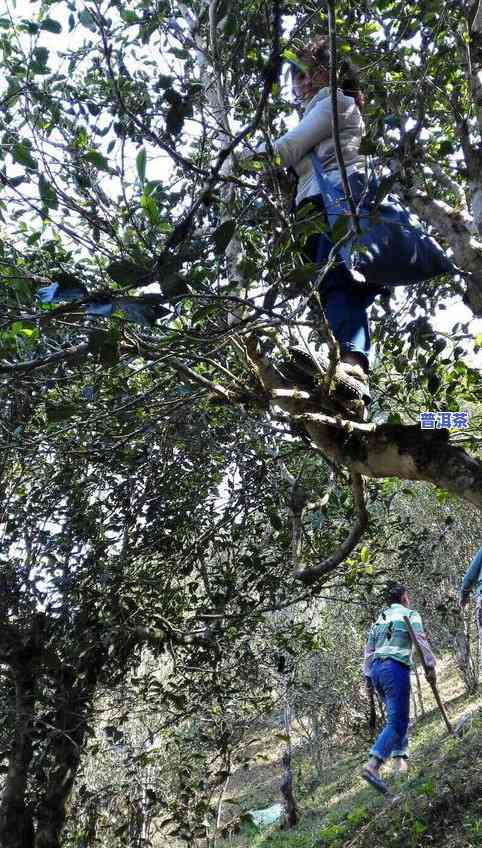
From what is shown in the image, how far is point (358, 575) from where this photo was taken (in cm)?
489

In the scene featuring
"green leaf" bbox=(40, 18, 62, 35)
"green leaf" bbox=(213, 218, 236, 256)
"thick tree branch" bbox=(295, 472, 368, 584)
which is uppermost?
"green leaf" bbox=(40, 18, 62, 35)

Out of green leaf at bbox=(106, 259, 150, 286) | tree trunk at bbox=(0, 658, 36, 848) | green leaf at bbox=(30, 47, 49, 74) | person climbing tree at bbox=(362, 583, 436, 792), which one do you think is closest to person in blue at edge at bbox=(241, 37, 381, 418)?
green leaf at bbox=(30, 47, 49, 74)

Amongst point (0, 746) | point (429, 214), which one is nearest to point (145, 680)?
point (0, 746)

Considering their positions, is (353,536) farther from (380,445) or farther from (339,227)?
(339,227)

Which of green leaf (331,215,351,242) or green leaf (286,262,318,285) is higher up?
green leaf (331,215,351,242)

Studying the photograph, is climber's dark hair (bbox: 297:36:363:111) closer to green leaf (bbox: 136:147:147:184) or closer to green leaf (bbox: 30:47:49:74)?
green leaf (bbox: 30:47:49:74)

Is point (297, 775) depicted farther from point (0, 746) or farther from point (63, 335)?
point (63, 335)

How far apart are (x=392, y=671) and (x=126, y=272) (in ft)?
17.0

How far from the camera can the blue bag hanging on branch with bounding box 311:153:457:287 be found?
2486 mm

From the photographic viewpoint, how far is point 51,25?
250 centimetres

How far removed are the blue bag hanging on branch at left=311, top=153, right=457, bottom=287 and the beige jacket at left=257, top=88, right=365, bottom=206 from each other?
55mm

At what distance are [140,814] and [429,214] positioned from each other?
4.72m

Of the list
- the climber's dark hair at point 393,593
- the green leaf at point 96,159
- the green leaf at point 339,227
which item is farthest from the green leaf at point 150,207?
the climber's dark hair at point 393,593

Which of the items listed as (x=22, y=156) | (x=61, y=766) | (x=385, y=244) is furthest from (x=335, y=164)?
(x=61, y=766)
